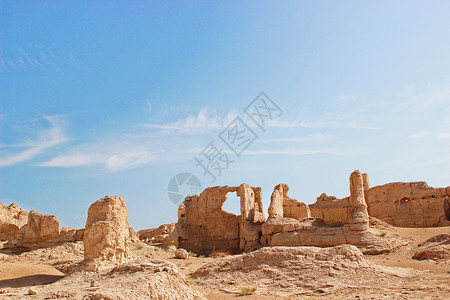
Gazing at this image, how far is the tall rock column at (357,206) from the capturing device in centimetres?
1855

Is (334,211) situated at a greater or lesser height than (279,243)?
greater

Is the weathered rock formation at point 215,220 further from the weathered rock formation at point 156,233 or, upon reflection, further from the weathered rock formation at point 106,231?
the weathered rock formation at point 106,231

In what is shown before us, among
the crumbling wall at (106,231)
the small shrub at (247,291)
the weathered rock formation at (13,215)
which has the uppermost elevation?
the weathered rock formation at (13,215)

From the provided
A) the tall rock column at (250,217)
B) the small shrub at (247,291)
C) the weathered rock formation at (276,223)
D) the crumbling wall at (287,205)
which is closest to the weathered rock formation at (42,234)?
the weathered rock formation at (276,223)

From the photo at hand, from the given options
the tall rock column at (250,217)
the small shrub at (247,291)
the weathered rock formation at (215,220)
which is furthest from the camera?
the weathered rock formation at (215,220)

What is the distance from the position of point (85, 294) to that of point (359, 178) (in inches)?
668

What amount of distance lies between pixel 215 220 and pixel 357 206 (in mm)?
9494

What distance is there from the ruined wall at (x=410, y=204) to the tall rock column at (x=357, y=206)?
8665 millimetres

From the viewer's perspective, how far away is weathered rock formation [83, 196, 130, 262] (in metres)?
11.6

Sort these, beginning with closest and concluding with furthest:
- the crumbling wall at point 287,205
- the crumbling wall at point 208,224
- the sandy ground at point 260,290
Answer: the sandy ground at point 260,290
the crumbling wall at point 287,205
the crumbling wall at point 208,224

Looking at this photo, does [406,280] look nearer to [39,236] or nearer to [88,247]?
[88,247]

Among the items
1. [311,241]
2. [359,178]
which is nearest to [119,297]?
[311,241]

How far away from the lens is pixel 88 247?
11.5 metres

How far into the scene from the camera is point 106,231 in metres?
11.8
